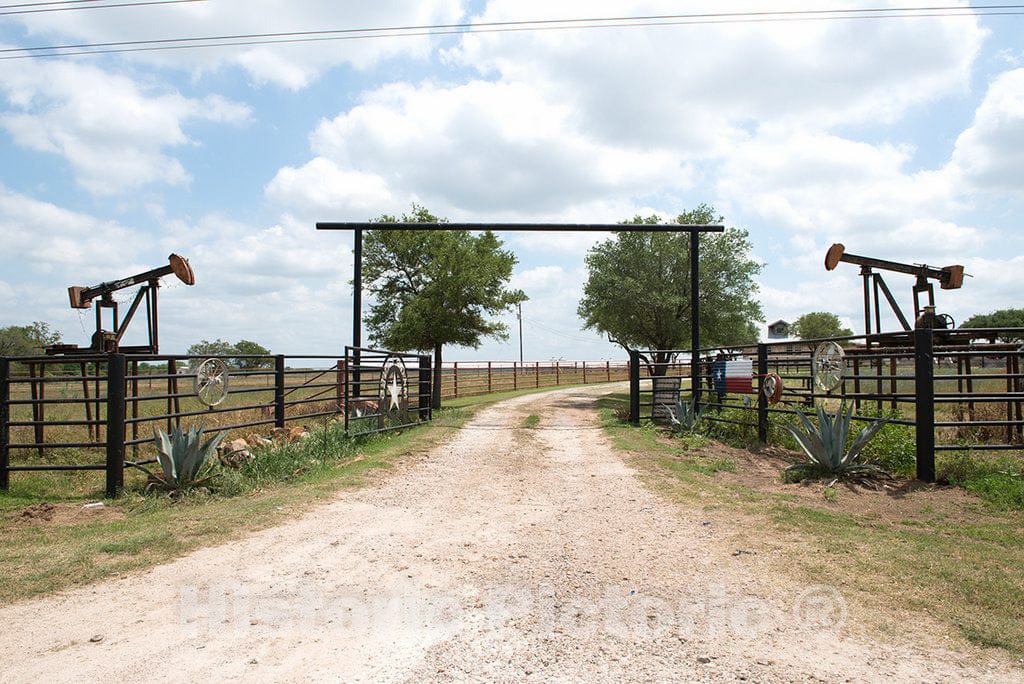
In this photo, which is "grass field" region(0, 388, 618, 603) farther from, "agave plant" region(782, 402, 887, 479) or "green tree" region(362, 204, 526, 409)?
"green tree" region(362, 204, 526, 409)

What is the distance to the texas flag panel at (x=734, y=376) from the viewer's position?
1187cm

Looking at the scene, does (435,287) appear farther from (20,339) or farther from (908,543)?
(20,339)

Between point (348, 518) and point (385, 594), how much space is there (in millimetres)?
2262

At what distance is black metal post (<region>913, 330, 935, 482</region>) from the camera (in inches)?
305

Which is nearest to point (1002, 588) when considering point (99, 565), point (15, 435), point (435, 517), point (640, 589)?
point (640, 589)

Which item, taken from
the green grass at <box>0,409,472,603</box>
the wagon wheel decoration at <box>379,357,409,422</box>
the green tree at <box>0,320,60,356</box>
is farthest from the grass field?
the green tree at <box>0,320,60,356</box>

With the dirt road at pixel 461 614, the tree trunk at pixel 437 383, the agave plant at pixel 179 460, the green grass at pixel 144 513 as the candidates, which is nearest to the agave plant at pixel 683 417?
the green grass at pixel 144 513

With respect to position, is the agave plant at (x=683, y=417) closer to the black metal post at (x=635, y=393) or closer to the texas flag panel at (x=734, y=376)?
the texas flag panel at (x=734, y=376)

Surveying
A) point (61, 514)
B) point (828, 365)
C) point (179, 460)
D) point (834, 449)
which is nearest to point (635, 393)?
point (828, 365)

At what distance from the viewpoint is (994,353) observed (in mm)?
8023

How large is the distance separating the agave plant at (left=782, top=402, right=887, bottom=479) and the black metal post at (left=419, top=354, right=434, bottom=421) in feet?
29.5

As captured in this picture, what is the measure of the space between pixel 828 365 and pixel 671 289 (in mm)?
16262

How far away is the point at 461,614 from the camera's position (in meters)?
4.02

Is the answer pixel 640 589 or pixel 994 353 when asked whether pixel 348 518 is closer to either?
pixel 640 589
